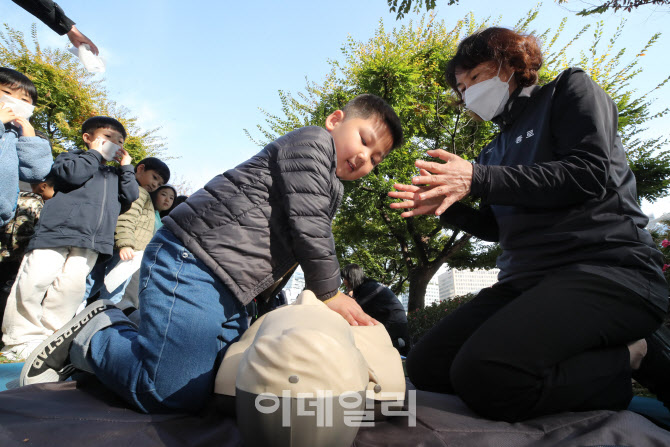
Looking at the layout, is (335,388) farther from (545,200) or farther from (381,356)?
(545,200)

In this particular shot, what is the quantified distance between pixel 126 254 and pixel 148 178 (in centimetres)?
123

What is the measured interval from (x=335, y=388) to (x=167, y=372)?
719 mm

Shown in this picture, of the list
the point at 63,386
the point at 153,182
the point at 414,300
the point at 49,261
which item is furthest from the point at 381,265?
the point at 63,386

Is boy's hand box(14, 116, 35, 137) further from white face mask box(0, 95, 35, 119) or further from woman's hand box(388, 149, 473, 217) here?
woman's hand box(388, 149, 473, 217)

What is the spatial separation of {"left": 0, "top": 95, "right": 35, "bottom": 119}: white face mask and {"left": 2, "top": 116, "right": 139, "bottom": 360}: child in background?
417mm

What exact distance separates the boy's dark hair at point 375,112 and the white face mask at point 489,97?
481 mm

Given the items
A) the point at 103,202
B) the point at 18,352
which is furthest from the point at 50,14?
the point at 18,352

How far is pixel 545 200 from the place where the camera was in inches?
61.4

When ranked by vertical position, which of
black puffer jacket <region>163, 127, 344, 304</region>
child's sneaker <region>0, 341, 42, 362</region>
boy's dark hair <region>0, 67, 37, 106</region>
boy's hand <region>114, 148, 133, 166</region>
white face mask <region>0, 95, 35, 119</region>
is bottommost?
child's sneaker <region>0, 341, 42, 362</region>

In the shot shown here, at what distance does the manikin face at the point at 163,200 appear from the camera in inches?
186

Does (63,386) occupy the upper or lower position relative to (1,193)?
lower

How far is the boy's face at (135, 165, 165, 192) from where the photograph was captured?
4.68m

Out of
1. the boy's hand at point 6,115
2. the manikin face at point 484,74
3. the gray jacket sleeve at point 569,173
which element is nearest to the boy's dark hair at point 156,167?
the boy's hand at point 6,115

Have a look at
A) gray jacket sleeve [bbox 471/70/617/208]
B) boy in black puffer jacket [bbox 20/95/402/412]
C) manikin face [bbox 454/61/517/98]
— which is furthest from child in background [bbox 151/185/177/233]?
gray jacket sleeve [bbox 471/70/617/208]
